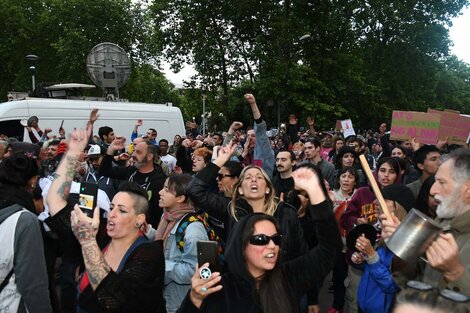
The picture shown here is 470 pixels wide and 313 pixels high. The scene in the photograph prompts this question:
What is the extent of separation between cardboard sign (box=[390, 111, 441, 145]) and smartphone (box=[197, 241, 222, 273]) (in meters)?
6.44

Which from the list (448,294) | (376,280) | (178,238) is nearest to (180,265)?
(178,238)

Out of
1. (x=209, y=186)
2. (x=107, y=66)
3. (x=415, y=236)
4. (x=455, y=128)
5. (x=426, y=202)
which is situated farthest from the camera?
(x=107, y=66)

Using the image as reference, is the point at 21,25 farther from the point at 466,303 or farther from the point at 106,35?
the point at 466,303

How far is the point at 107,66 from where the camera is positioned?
52.9 feet

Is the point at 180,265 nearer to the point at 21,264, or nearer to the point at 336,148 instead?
the point at 21,264

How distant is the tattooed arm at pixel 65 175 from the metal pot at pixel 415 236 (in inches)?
78.4

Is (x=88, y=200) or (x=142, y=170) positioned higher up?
(x=88, y=200)

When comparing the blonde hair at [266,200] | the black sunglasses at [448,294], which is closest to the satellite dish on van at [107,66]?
the blonde hair at [266,200]

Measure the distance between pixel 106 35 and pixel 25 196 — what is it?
97.9ft

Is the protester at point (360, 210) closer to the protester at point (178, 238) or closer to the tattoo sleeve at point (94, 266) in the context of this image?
the protester at point (178, 238)

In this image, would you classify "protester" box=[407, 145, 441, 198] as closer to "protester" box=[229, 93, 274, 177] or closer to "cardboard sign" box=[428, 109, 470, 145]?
"protester" box=[229, 93, 274, 177]

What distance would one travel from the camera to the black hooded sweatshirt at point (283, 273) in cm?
233

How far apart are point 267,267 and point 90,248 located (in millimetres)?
945

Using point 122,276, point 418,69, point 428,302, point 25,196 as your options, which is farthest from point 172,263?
point 418,69
